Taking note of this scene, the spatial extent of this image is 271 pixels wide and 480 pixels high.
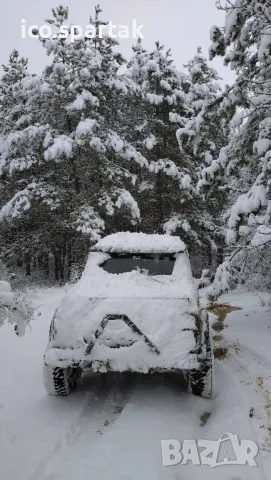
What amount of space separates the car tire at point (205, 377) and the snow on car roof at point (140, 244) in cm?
162

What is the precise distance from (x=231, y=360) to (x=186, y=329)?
7.78 feet

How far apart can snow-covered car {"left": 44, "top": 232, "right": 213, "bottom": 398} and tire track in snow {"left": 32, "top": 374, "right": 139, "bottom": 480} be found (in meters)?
0.52

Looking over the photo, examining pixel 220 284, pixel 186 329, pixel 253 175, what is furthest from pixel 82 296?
pixel 253 175

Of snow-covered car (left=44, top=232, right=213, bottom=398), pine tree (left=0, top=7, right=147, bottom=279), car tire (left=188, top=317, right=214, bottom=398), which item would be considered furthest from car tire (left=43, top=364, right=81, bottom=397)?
pine tree (left=0, top=7, right=147, bottom=279)

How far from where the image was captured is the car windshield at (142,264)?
20.8 feet

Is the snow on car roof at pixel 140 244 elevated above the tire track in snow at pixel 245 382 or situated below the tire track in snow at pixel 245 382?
above

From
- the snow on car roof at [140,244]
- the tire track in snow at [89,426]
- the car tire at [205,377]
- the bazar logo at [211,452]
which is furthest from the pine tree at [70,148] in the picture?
the bazar logo at [211,452]

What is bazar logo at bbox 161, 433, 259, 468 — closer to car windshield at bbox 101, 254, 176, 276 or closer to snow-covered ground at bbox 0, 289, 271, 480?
snow-covered ground at bbox 0, 289, 271, 480

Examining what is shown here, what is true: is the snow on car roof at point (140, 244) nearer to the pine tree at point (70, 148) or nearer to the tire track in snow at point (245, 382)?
the tire track in snow at point (245, 382)

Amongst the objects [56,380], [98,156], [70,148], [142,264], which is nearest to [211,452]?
[56,380]

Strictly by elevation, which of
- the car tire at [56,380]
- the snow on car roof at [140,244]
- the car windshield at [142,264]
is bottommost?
the car tire at [56,380]

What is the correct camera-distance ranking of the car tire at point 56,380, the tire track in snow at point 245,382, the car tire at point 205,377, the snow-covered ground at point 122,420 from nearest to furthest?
the snow-covered ground at point 122,420
the tire track in snow at point 245,382
the car tire at point 205,377
the car tire at point 56,380

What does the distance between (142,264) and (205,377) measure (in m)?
1.98

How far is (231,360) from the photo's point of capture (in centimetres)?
692
